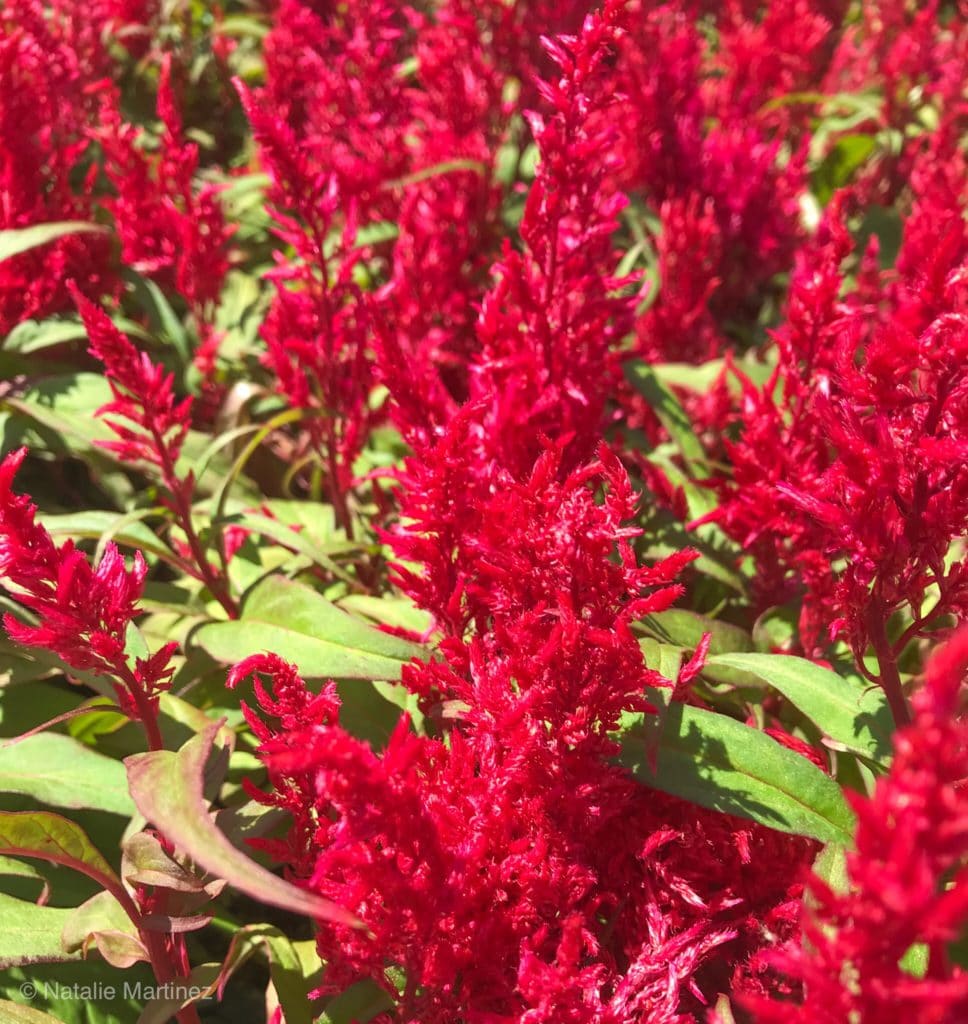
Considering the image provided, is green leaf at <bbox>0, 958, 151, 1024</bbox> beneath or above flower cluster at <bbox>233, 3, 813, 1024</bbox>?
beneath

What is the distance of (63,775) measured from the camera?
138 cm

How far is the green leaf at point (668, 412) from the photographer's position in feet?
5.81

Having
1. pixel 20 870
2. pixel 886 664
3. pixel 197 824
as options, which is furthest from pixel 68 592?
pixel 886 664

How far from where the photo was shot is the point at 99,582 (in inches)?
38.7

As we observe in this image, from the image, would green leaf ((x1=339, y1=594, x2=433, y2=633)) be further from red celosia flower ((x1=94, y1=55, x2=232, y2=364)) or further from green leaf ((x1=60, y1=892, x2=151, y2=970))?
red celosia flower ((x1=94, y1=55, x2=232, y2=364))

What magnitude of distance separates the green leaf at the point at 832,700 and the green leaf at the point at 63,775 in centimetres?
82

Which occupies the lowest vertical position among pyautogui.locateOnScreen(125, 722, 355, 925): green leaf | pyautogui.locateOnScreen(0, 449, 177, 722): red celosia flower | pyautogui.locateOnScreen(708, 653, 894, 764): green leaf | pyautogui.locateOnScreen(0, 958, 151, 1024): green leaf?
pyautogui.locateOnScreen(0, 958, 151, 1024): green leaf

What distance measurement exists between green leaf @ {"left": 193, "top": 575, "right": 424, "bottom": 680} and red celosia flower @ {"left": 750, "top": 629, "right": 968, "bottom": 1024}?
0.66m

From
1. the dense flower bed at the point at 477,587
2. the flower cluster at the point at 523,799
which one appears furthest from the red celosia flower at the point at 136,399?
the flower cluster at the point at 523,799

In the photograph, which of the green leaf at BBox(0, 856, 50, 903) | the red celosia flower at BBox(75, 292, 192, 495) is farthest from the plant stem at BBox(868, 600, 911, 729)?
the green leaf at BBox(0, 856, 50, 903)

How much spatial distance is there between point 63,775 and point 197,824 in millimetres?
632

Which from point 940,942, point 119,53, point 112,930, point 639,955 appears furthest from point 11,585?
point 119,53

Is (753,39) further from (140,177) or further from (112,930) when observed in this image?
(112,930)

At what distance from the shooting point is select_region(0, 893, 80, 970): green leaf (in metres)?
1.16
